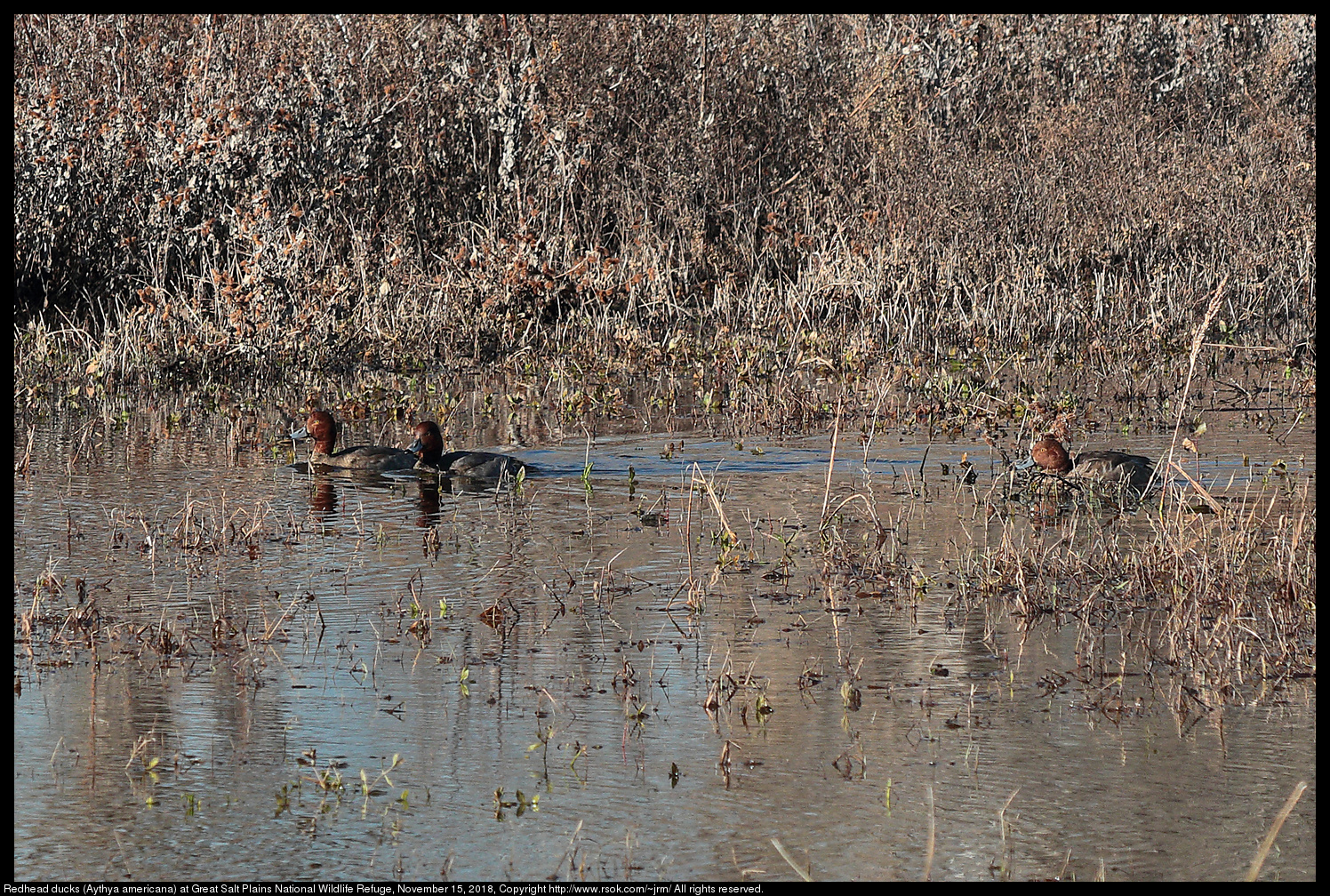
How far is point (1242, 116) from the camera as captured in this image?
2536cm

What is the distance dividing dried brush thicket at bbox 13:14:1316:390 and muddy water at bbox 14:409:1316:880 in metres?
7.24

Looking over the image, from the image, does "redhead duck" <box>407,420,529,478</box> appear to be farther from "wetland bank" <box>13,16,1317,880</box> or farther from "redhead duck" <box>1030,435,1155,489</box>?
"redhead duck" <box>1030,435,1155,489</box>

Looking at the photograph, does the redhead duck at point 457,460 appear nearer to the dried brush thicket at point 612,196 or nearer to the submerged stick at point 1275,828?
the dried brush thicket at point 612,196

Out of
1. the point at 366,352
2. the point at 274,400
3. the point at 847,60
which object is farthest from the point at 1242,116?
the point at 274,400

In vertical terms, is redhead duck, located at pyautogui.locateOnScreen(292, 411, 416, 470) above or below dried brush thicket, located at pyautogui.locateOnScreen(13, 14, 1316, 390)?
below

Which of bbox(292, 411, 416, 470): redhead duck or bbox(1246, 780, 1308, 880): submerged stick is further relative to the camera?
bbox(292, 411, 416, 470): redhead duck

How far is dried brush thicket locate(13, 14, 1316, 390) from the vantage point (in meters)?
16.9

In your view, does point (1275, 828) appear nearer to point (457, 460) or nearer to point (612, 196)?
point (457, 460)

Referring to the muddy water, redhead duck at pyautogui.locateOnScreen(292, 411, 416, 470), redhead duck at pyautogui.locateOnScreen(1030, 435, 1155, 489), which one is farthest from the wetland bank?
redhead duck at pyautogui.locateOnScreen(292, 411, 416, 470)

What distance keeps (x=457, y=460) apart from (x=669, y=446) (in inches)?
61.4

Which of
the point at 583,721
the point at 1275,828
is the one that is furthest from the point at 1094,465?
the point at 1275,828

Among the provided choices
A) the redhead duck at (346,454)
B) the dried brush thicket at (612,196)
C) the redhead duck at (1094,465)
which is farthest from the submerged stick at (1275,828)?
the dried brush thicket at (612,196)
